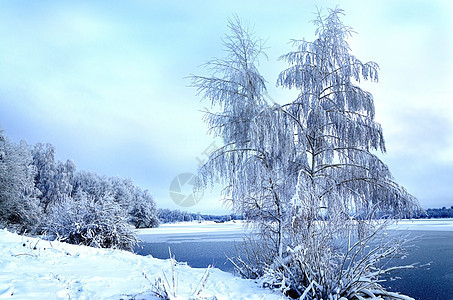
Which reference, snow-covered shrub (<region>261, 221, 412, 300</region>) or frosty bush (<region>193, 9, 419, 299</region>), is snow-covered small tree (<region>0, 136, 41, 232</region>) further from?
snow-covered shrub (<region>261, 221, 412, 300</region>)

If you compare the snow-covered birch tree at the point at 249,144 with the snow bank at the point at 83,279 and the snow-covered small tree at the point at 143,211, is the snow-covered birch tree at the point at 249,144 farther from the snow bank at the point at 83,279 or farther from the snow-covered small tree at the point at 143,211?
the snow-covered small tree at the point at 143,211

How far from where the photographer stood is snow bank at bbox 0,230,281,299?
3.35 m

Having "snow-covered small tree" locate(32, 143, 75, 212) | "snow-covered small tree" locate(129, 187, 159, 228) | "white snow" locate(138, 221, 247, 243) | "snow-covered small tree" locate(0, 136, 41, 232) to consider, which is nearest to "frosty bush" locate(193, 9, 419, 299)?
"white snow" locate(138, 221, 247, 243)

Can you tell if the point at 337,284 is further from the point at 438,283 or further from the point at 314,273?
the point at 438,283

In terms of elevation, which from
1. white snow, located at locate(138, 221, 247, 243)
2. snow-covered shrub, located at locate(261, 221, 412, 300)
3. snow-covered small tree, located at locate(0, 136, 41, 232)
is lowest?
white snow, located at locate(138, 221, 247, 243)

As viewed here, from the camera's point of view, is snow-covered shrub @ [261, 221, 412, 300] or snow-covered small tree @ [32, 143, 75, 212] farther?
snow-covered small tree @ [32, 143, 75, 212]

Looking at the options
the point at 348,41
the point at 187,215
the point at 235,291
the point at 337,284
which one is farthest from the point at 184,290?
the point at 187,215

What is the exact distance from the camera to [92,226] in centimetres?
1161

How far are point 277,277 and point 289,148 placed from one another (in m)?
2.53

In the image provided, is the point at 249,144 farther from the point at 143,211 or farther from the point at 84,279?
the point at 143,211

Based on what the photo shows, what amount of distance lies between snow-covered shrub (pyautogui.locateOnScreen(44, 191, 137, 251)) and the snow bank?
5.33 metres

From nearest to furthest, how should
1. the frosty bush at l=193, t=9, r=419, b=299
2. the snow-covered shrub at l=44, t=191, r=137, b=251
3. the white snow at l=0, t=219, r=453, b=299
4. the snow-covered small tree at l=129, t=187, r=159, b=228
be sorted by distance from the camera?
the white snow at l=0, t=219, r=453, b=299 → the frosty bush at l=193, t=9, r=419, b=299 → the snow-covered shrub at l=44, t=191, r=137, b=251 → the snow-covered small tree at l=129, t=187, r=159, b=228

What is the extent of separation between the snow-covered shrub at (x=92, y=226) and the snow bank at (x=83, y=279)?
533cm

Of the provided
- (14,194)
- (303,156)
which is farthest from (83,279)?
(14,194)
